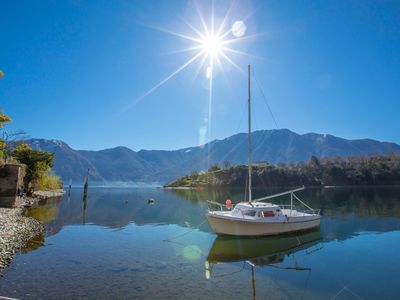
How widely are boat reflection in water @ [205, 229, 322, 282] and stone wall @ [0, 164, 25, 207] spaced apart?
29596 mm

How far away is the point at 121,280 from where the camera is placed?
15.2 meters

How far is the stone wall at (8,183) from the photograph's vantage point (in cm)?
3759

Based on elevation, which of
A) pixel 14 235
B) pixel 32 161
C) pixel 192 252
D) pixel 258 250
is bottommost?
pixel 192 252

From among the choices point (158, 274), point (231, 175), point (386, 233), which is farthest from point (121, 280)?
point (231, 175)

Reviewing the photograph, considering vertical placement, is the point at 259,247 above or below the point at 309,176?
below

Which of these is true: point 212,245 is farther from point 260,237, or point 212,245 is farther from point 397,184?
point 397,184

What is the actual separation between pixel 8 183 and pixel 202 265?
32.8 meters

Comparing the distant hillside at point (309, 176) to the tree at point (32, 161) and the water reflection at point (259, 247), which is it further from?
the water reflection at point (259, 247)

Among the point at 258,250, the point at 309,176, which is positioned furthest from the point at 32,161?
the point at 309,176

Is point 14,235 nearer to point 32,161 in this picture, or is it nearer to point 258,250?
point 258,250

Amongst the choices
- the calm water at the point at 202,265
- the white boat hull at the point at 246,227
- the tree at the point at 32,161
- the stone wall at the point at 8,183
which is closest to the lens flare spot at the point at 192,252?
the calm water at the point at 202,265

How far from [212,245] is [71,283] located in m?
12.5

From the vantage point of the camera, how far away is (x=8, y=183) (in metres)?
38.1

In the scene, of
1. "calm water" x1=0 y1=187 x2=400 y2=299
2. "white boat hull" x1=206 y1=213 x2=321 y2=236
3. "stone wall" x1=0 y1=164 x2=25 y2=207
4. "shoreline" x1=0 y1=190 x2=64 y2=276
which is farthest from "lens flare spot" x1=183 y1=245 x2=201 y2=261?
"stone wall" x1=0 y1=164 x2=25 y2=207
